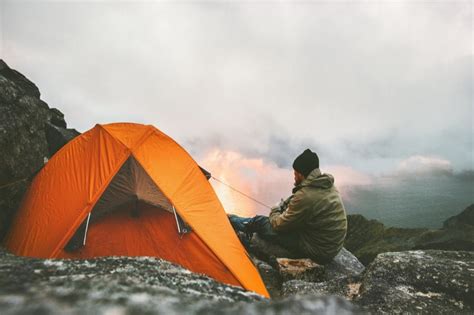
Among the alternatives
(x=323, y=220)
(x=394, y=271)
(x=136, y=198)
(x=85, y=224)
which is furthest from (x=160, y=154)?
(x=394, y=271)

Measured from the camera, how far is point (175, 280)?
177 centimetres

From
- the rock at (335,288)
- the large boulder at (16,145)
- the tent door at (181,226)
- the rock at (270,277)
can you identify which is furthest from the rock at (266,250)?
the large boulder at (16,145)

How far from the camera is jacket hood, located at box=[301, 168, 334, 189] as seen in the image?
6.62 metres

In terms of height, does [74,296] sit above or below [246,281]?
above

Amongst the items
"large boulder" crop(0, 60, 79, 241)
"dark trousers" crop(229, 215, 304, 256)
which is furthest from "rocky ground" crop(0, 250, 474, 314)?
"large boulder" crop(0, 60, 79, 241)

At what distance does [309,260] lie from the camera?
6.83 metres

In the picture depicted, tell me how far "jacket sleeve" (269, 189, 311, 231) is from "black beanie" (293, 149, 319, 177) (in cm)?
56

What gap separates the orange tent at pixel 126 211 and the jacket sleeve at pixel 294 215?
4.51 feet

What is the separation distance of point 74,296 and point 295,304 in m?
0.77

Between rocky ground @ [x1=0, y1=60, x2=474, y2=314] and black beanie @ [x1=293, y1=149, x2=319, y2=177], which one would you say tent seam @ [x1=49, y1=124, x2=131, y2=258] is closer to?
rocky ground @ [x1=0, y1=60, x2=474, y2=314]

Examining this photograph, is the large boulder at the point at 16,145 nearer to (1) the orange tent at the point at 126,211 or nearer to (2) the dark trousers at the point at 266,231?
(1) the orange tent at the point at 126,211

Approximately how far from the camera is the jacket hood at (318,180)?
662cm

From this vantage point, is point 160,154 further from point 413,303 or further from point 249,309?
point 249,309

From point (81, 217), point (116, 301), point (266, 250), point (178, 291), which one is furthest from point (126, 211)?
point (116, 301)
